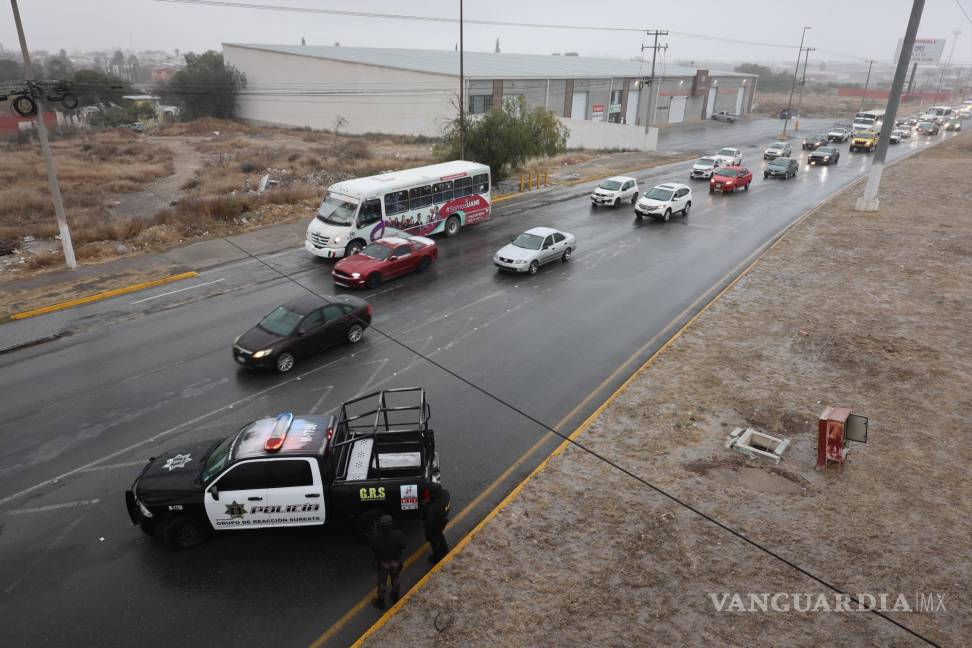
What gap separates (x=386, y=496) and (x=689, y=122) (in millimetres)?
97199

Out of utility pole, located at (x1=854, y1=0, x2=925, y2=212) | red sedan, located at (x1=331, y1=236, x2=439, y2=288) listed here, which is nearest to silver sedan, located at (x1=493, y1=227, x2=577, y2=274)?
red sedan, located at (x1=331, y1=236, x2=439, y2=288)

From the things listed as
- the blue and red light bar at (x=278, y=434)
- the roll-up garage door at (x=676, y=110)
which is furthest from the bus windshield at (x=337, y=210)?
the roll-up garage door at (x=676, y=110)

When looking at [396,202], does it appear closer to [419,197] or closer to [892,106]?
[419,197]

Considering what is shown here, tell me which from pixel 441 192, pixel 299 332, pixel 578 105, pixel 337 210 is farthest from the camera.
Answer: pixel 578 105

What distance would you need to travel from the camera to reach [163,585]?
8.47m

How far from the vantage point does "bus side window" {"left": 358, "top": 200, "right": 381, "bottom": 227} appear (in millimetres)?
23281

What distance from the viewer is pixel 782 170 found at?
142 feet

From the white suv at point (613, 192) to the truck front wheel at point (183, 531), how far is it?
28.1 m

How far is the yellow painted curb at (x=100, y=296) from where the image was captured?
18.2 m

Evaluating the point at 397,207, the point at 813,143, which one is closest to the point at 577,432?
the point at 397,207

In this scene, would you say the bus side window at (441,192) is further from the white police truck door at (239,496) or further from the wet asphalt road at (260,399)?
the white police truck door at (239,496)

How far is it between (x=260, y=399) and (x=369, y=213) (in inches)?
460

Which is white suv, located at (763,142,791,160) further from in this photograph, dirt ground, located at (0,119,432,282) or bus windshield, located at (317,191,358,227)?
bus windshield, located at (317,191,358,227)

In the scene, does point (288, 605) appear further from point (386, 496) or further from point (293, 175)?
point (293, 175)
